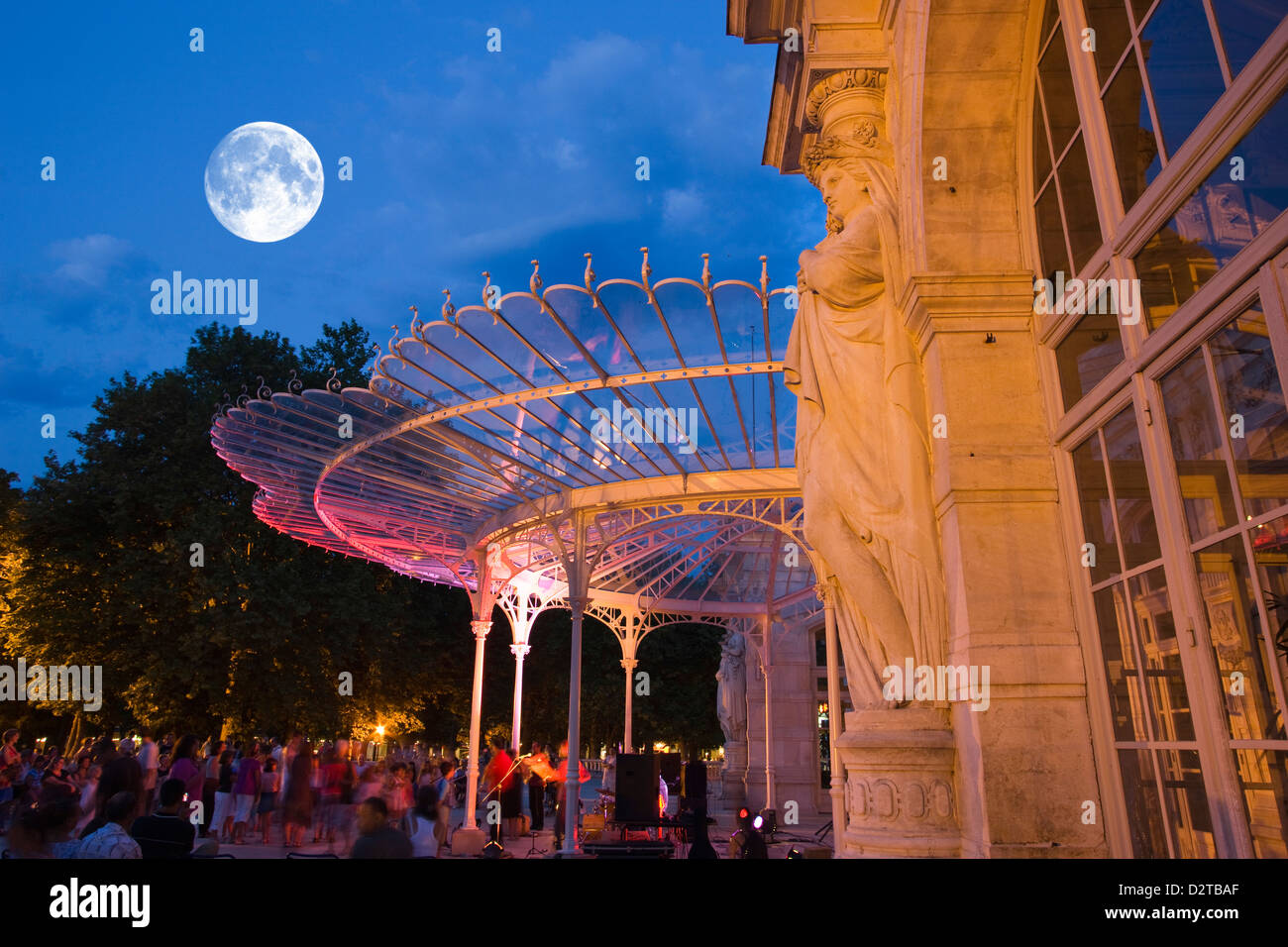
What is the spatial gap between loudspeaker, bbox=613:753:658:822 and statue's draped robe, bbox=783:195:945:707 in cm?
836

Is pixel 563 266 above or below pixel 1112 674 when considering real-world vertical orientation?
above

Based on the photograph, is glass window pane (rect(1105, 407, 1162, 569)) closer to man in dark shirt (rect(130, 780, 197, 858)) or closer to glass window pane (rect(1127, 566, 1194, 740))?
glass window pane (rect(1127, 566, 1194, 740))

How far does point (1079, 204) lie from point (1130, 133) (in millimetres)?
488

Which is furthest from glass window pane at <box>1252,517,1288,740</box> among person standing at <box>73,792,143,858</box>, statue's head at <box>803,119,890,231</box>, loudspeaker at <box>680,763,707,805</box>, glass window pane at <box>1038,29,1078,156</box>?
loudspeaker at <box>680,763,707,805</box>

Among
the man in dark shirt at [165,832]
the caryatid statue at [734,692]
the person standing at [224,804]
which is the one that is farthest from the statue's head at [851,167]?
the caryatid statue at [734,692]

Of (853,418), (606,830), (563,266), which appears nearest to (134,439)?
(606,830)

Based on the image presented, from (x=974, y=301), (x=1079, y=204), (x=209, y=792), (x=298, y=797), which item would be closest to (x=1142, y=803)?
(x=974, y=301)

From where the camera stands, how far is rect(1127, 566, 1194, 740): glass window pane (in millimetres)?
2662

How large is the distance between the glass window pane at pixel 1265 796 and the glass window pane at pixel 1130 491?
0.73 metres

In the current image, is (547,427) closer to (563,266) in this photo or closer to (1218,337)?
(1218,337)

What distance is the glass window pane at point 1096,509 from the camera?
3.16 meters

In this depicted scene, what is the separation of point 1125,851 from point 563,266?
94.4 meters

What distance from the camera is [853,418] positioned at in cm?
400

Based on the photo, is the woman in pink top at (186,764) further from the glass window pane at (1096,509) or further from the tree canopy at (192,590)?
the tree canopy at (192,590)
